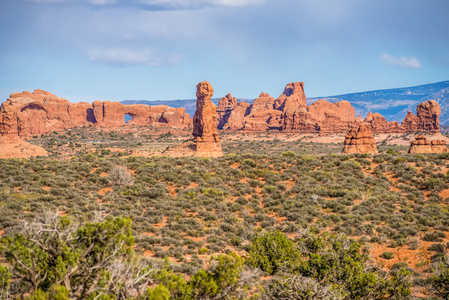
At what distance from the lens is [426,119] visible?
334ft

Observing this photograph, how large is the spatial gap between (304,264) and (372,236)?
7.10m

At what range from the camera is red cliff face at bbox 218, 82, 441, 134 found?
102419 mm

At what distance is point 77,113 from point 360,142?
258 ft

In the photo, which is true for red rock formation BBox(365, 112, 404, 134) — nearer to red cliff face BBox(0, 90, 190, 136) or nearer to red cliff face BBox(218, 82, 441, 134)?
red cliff face BBox(218, 82, 441, 134)

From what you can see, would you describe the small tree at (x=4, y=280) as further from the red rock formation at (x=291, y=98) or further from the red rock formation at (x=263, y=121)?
the red rock formation at (x=291, y=98)

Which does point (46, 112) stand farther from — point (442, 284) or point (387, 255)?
point (442, 284)

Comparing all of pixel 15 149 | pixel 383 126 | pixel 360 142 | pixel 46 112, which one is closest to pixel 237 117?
pixel 383 126

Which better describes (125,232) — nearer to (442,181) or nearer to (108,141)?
(442,181)

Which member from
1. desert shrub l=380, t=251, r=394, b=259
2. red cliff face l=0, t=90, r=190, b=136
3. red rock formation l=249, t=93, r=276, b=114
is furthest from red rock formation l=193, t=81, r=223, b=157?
red rock formation l=249, t=93, r=276, b=114

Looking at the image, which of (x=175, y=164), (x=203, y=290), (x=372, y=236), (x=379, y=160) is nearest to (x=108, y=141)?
(x=175, y=164)

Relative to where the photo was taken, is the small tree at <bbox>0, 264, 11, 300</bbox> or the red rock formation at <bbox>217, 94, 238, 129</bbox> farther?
the red rock formation at <bbox>217, 94, 238, 129</bbox>

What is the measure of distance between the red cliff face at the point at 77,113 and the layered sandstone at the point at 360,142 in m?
62.6

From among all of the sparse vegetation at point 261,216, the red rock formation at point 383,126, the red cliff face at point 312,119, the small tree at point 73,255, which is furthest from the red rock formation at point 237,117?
the small tree at point 73,255

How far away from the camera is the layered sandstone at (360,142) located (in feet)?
170
